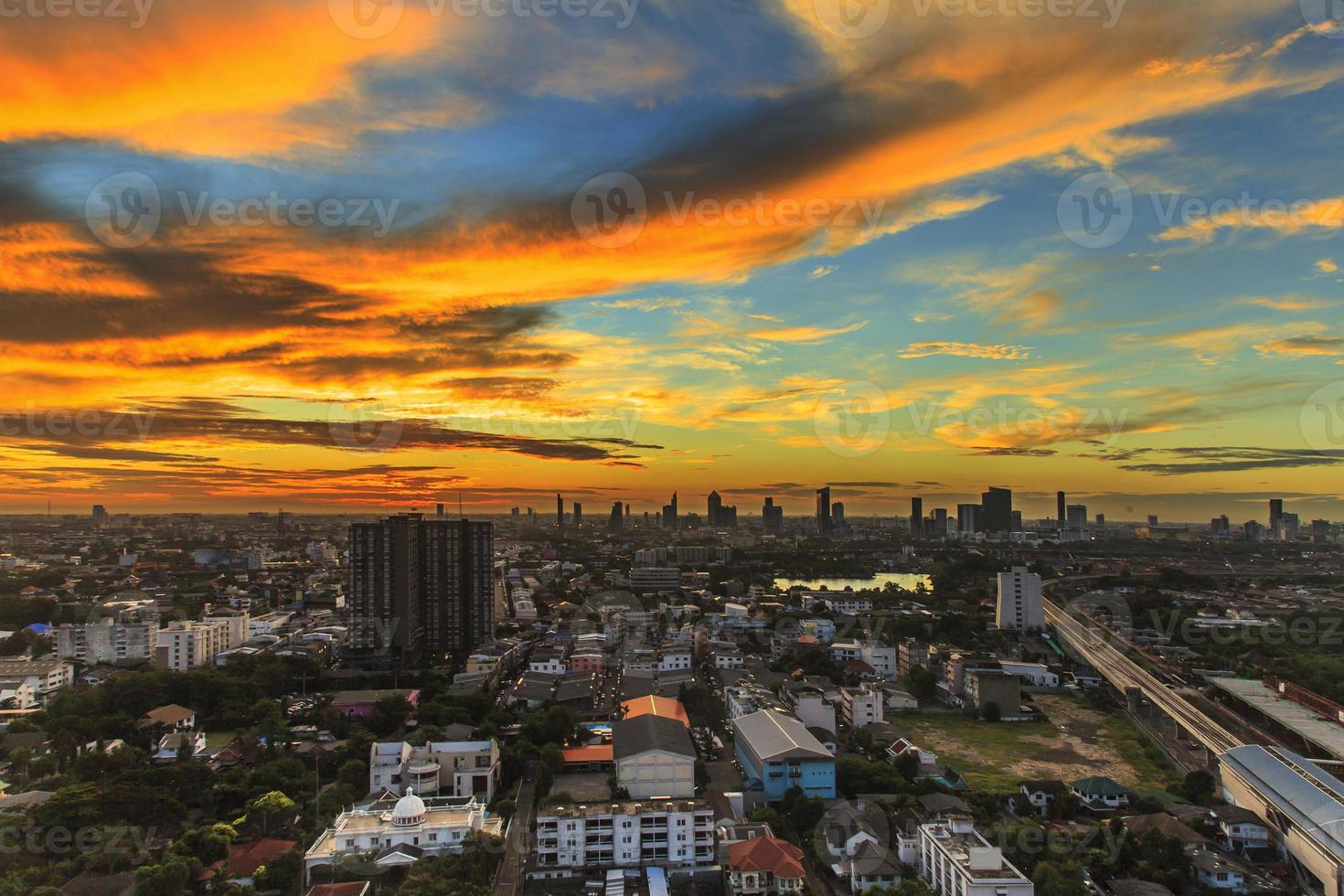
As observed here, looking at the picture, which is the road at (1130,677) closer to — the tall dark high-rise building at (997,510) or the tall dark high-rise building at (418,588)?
the tall dark high-rise building at (418,588)

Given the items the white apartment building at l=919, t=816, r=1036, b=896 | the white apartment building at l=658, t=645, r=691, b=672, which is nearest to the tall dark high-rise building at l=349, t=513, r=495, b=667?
the white apartment building at l=658, t=645, r=691, b=672

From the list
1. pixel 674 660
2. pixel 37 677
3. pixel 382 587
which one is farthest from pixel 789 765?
pixel 37 677

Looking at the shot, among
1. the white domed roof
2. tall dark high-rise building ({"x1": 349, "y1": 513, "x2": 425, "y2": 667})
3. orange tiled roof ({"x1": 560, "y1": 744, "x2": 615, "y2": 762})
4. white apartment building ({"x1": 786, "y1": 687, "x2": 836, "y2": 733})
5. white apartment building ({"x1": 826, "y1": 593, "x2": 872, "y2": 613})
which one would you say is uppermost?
tall dark high-rise building ({"x1": 349, "y1": 513, "x2": 425, "y2": 667})

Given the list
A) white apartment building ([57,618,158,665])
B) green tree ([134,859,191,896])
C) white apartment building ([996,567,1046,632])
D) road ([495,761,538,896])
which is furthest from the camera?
white apartment building ([996,567,1046,632])

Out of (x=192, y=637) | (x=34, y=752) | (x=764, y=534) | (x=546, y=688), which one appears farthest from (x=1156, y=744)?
(x=764, y=534)

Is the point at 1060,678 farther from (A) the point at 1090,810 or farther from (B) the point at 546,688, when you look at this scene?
(B) the point at 546,688

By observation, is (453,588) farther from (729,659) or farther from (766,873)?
(766,873)

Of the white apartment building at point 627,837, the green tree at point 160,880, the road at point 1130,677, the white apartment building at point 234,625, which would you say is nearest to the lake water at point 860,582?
the road at point 1130,677

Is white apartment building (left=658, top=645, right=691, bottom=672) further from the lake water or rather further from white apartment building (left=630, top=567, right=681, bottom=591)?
the lake water
